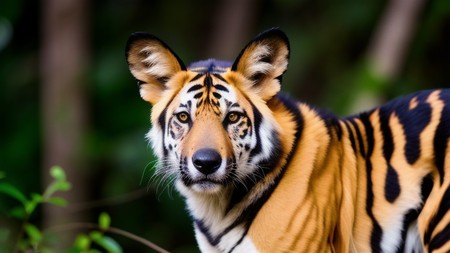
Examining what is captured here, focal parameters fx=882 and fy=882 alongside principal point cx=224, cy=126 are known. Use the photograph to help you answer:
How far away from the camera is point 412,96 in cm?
553

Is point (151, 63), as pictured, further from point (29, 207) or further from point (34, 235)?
point (34, 235)

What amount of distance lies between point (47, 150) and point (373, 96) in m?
5.43

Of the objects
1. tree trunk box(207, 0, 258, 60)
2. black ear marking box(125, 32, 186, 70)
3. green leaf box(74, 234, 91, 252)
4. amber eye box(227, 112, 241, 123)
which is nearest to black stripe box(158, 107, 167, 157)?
black ear marking box(125, 32, 186, 70)

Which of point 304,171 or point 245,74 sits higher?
point 245,74

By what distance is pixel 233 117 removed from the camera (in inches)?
199

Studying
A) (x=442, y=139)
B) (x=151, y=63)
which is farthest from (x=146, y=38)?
(x=442, y=139)

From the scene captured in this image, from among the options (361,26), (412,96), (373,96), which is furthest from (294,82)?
(412,96)

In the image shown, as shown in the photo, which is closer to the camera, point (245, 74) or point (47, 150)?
point (245, 74)

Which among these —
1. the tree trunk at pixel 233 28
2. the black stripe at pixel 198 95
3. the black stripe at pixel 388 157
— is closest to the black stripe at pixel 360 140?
the black stripe at pixel 388 157

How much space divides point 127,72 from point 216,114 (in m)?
10.4

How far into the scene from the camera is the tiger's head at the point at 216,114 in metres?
4.93

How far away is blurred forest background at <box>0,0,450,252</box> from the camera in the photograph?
499 inches

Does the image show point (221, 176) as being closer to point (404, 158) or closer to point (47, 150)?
point (404, 158)

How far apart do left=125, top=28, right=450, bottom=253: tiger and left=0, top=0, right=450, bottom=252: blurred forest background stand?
6354 millimetres
